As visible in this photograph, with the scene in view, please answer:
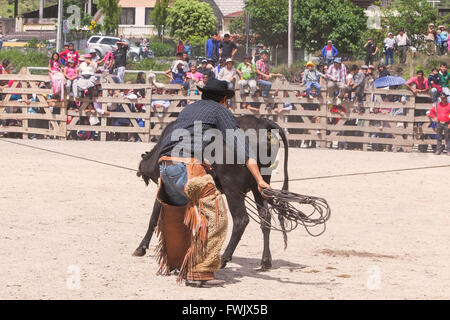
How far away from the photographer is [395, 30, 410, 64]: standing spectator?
32.7m

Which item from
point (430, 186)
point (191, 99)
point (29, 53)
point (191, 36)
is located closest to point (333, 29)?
point (191, 36)

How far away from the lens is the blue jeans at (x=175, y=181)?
7.39 m

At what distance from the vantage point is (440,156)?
18656 millimetres

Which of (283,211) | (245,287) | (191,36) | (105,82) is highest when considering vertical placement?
(191,36)

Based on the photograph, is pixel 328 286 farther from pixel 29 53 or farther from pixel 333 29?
pixel 333 29

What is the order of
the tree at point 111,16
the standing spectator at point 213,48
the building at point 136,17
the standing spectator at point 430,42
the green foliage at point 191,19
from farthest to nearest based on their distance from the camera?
1. the building at point 136,17
2. the tree at point 111,16
3. the green foliage at point 191,19
4. the standing spectator at point 430,42
5. the standing spectator at point 213,48

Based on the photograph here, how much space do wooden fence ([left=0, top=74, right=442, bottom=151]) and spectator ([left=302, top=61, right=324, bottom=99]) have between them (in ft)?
0.43

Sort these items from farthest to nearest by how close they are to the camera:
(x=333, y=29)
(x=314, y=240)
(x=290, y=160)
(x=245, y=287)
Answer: (x=333, y=29), (x=290, y=160), (x=314, y=240), (x=245, y=287)

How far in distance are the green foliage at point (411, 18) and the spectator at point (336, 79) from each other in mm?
21377

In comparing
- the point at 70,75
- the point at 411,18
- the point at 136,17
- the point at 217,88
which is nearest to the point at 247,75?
the point at 70,75

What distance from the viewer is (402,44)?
32812 mm

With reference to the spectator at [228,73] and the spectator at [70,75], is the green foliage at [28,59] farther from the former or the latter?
the spectator at [228,73]

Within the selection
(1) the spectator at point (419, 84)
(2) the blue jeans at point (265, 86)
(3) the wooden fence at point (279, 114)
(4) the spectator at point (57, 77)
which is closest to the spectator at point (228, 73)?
(3) the wooden fence at point (279, 114)

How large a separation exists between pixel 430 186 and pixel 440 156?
490 centimetres
